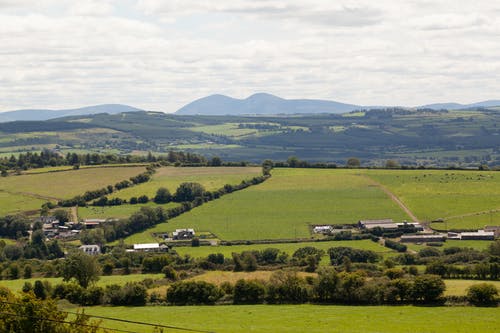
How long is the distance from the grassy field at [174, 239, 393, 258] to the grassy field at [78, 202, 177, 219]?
2208cm

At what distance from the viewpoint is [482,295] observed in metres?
71.3

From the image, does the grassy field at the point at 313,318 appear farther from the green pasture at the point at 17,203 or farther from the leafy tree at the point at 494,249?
the green pasture at the point at 17,203

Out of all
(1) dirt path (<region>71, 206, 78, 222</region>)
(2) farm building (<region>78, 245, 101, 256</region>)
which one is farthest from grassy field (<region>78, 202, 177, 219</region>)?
(2) farm building (<region>78, 245, 101, 256</region>)

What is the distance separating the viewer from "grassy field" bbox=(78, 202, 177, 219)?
133500 millimetres

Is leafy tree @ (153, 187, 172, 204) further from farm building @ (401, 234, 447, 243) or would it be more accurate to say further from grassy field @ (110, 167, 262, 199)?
farm building @ (401, 234, 447, 243)

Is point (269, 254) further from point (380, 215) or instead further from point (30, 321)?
point (30, 321)

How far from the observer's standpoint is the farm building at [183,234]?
120744 millimetres

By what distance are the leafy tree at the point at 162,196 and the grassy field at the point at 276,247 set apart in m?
27.2

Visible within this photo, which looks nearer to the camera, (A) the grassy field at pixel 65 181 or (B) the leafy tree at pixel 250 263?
(B) the leafy tree at pixel 250 263

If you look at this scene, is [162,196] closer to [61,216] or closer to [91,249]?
[61,216]

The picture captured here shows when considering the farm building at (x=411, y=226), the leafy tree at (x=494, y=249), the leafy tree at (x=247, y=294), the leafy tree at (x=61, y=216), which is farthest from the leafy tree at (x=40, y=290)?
the farm building at (x=411, y=226)

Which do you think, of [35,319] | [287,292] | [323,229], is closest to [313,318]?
[287,292]

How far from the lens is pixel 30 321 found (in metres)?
54.8

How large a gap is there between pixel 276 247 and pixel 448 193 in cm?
4069
